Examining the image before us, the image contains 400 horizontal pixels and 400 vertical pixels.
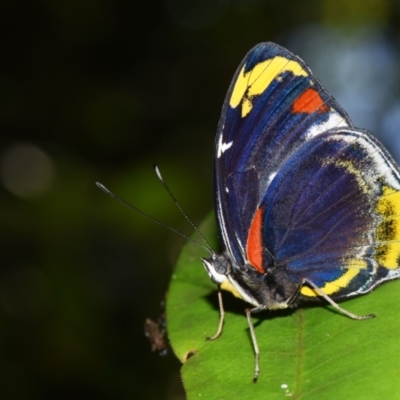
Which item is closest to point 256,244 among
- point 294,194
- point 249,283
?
point 249,283

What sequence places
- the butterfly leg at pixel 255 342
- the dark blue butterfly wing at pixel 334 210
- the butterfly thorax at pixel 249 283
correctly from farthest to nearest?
the dark blue butterfly wing at pixel 334 210, the butterfly thorax at pixel 249 283, the butterfly leg at pixel 255 342

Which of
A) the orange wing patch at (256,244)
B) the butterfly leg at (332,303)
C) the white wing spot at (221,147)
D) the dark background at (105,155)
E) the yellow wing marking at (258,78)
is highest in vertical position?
the yellow wing marking at (258,78)

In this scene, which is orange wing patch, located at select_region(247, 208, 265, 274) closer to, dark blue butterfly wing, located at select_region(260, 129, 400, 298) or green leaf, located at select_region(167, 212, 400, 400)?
dark blue butterfly wing, located at select_region(260, 129, 400, 298)

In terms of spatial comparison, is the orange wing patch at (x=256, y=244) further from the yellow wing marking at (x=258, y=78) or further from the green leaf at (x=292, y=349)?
the yellow wing marking at (x=258, y=78)

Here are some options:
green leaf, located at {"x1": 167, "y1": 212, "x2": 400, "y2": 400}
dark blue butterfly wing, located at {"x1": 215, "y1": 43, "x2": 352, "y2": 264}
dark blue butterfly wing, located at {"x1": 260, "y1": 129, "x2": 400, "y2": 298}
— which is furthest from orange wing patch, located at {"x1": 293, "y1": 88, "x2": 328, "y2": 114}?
green leaf, located at {"x1": 167, "y1": 212, "x2": 400, "y2": 400}

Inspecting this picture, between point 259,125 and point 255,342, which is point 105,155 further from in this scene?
point 255,342

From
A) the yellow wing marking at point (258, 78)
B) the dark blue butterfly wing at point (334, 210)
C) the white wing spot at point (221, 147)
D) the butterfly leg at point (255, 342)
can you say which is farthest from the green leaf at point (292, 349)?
the yellow wing marking at point (258, 78)

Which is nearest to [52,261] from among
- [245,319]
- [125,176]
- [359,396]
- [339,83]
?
[125,176]
